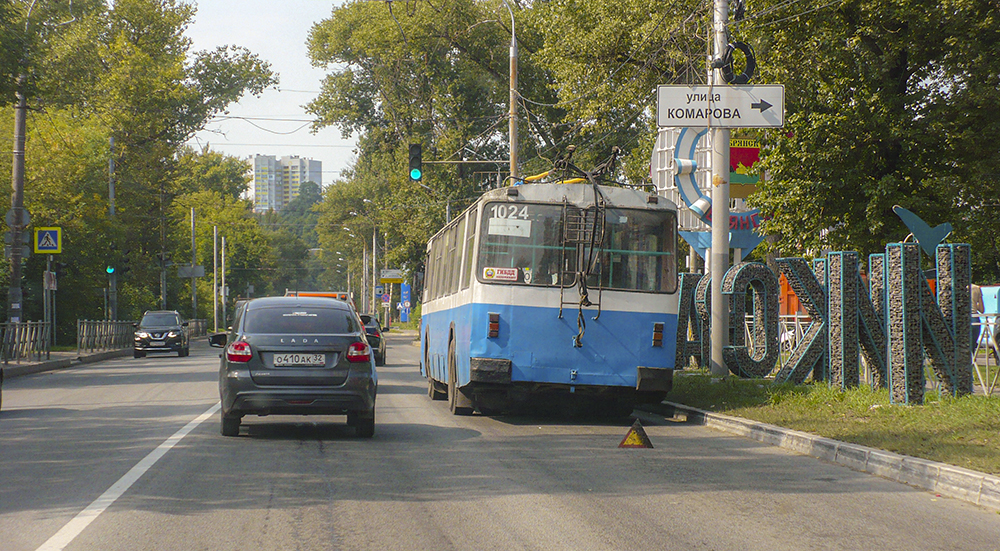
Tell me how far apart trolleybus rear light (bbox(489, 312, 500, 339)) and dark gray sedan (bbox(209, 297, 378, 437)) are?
85.0 inches

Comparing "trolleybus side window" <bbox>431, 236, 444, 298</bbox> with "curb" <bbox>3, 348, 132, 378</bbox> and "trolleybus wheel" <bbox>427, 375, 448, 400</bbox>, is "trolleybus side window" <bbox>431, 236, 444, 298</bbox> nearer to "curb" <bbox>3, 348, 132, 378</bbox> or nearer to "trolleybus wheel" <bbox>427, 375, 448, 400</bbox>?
"trolleybus wheel" <bbox>427, 375, 448, 400</bbox>

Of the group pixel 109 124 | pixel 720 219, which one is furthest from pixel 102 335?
pixel 720 219

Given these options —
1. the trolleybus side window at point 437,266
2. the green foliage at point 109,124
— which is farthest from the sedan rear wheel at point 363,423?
the green foliage at point 109,124

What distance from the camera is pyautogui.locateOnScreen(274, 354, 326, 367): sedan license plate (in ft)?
38.2

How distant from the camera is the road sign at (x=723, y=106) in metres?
16.1

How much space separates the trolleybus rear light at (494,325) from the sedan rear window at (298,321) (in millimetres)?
2051

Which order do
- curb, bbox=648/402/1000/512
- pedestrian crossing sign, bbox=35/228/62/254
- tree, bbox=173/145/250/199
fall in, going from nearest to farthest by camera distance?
curb, bbox=648/402/1000/512, pedestrian crossing sign, bbox=35/228/62/254, tree, bbox=173/145/250/199

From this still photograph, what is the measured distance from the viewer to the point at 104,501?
7.94m

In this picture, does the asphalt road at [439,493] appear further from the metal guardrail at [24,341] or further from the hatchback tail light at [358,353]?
the metal guardrail at [24,341]

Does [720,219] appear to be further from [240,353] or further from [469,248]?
[240,353]

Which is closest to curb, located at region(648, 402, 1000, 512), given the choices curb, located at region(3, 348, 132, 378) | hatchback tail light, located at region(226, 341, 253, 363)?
hatchback tail light, located at region(226, 341, 253, 363)

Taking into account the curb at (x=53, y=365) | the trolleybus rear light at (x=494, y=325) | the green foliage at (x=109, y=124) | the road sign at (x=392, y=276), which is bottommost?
the curb at (x=53, y=365)

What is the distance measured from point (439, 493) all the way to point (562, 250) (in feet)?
20.4

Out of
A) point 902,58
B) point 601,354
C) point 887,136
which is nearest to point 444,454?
point 601,354
